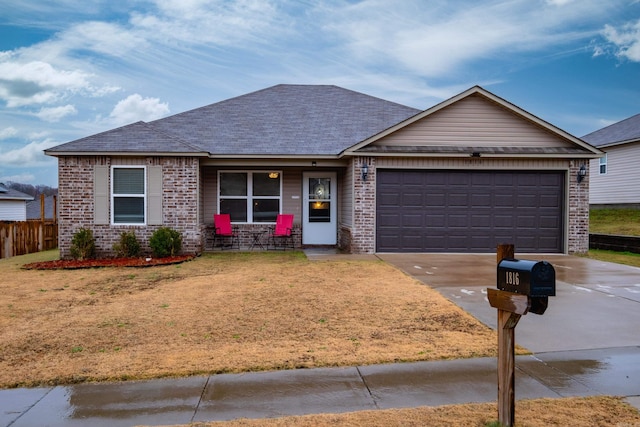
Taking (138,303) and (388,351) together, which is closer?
(388,351)

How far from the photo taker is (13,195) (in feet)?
118

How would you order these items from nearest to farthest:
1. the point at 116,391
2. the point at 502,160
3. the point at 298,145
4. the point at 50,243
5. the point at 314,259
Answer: the point at 116,391 → the point at 314,259 → the point at 502,160 → the point at 298,145 → the point at 50,243

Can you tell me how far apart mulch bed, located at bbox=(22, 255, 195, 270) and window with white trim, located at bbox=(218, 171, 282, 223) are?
3135mm

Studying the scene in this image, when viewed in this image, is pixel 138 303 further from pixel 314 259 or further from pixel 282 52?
pixel 282 52

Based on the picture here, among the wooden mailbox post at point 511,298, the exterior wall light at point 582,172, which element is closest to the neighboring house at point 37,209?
the exterior wall light at point 582,172

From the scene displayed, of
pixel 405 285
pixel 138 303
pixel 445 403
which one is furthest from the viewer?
pixel 405 285

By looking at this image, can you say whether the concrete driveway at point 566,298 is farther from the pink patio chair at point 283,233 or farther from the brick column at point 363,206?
the pink patio chair at point 283,233

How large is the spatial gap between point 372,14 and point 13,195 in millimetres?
32515

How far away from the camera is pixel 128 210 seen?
13.1 metres

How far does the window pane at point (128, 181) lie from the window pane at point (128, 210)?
0.75 ft

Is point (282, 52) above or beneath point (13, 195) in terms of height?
above

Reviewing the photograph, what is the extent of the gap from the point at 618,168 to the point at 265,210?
60.6 feet

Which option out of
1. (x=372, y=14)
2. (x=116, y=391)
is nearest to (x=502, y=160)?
(x=372, y=14)

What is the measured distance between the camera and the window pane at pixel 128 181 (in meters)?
13.0
